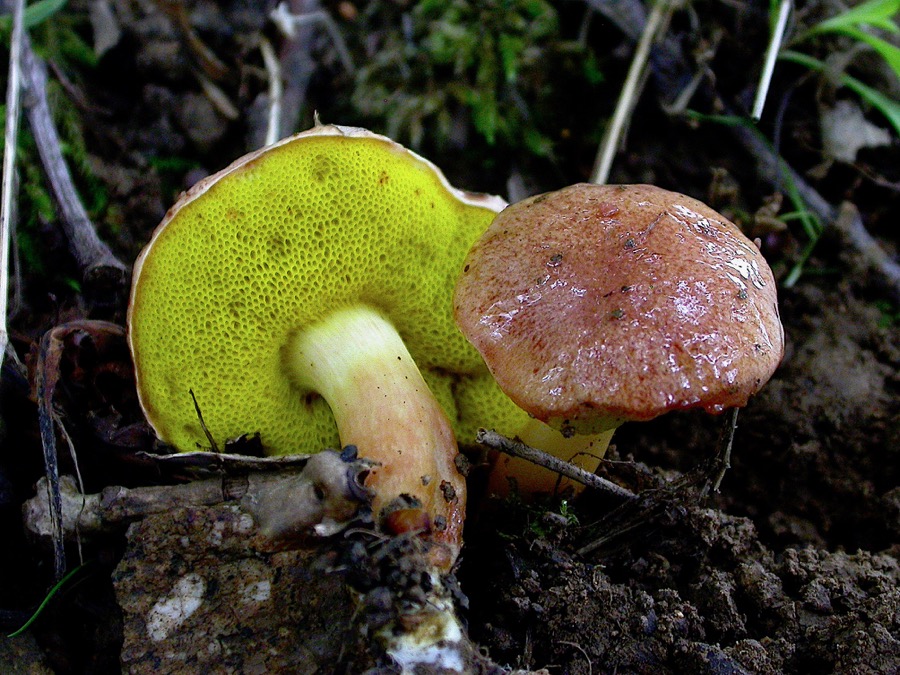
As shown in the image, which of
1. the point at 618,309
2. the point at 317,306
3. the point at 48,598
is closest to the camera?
the point at 618,309

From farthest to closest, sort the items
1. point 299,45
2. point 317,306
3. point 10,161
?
point 299,45, point 10,161, point 317,306

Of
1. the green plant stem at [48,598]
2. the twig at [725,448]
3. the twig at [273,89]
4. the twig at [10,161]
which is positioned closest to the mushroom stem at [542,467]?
the twig at [725,448]

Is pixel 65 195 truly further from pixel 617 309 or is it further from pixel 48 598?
pixel 617 309

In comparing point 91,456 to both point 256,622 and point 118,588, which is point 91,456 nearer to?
point 118,588

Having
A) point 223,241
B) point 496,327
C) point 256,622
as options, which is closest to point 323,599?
point 256,622

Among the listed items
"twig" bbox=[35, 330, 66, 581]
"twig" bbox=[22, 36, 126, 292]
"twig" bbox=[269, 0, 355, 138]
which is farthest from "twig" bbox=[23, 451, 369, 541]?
"twig" bbox=[269, 0, 355, 138]

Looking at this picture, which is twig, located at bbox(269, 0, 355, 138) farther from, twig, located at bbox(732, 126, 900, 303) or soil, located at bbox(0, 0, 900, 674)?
twig, located at bbox(732, 126, 900, 303)

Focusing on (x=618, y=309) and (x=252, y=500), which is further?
(x=252, y=500)

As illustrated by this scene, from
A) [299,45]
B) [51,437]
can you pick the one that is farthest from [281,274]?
[299,45]

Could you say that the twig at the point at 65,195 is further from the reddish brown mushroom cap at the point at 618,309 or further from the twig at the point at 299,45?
the reddish brown mushroom cap at the point at 618,309
